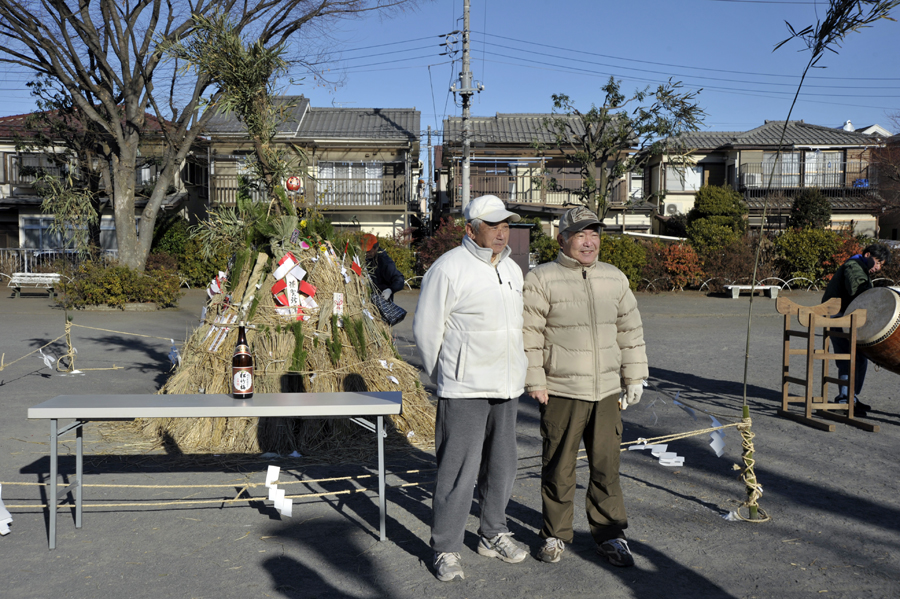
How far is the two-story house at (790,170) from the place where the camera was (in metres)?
35.7

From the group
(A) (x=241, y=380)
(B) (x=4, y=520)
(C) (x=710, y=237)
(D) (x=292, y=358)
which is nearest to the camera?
(B) (x=4, y=520)

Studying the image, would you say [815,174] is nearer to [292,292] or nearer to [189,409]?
[292,292]

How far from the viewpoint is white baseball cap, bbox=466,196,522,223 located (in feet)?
11.8

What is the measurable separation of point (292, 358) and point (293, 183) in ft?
5.34

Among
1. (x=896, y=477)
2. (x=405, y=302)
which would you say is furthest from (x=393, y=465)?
(x=405, y=302)

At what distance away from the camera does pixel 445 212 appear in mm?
34125

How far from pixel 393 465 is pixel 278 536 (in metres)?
1.46

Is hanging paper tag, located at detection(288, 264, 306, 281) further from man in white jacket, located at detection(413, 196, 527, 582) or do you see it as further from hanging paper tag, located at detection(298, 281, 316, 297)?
man in white jacket, located at detection(413, 196, 527, 582)

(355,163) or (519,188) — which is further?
(519,188)

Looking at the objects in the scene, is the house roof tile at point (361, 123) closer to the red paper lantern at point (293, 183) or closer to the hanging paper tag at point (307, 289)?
the red paper lantern at point (293, 183)

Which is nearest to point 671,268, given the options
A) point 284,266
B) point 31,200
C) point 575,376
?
point 284,266

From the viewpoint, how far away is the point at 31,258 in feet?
87.4

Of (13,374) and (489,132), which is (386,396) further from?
(489,132)

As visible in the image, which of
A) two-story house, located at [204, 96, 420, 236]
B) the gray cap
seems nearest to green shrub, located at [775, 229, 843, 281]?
two-story house, located at [204, 96, 420, 236]
